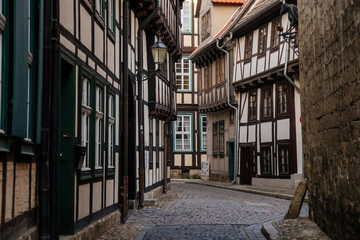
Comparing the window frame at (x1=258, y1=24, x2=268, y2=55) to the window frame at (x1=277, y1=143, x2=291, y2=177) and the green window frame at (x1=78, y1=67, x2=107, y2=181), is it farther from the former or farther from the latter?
the green window frame at (x1=78, y1=67, x2=107, y2=181)

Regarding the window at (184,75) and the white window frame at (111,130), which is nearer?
the white window frame at (111,130)

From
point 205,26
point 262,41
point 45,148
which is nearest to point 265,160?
point 262,41

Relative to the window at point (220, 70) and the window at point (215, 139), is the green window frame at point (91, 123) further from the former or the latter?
the window at point (215, 139)

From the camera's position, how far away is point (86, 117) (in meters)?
9.53

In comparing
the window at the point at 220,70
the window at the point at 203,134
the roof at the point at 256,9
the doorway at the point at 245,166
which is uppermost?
the roof at the point at 256,9

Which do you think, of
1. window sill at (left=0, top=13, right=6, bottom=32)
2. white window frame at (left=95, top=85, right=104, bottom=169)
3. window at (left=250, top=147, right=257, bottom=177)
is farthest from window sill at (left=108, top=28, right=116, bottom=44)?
window at (left=250, top=147, right=257, bottom=177)

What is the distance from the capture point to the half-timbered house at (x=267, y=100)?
75.4 ft

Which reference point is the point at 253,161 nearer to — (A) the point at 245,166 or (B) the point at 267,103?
(A) the point at 245,166

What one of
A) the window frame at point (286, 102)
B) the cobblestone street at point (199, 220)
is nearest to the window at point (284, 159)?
the window frame at point (286, 102)

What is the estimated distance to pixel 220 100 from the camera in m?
30.5

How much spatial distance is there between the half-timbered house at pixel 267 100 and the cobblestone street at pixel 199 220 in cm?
563

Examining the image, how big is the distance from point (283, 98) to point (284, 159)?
2510 millimetres

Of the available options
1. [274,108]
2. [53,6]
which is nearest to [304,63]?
[53,6]

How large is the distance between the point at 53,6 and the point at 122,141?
19.5 feet
